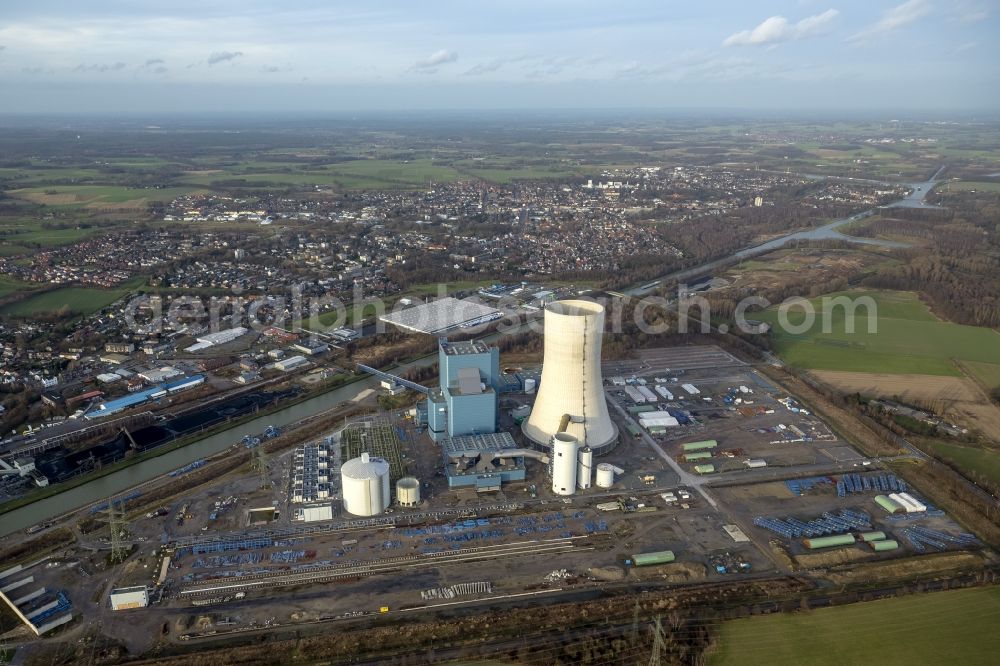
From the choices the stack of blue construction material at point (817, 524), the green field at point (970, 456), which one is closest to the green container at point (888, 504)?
the stack of blue construction material at point (817, 524)

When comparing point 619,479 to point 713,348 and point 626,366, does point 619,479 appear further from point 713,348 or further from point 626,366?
point 713,348

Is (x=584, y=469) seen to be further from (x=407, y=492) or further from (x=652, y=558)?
(x=407, y=492)

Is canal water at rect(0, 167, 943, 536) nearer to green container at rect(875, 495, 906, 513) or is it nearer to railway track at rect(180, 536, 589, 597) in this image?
railway track at rect(180, 536, 589, 597)

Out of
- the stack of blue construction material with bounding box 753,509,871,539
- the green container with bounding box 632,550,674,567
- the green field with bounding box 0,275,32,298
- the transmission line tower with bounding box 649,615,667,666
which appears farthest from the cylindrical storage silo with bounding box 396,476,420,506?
the green field with bounding box 0,275,32,298

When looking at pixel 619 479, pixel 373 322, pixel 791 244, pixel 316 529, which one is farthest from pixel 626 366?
pixel 791 244

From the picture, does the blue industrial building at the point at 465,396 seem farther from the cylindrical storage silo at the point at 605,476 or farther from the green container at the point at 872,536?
the green container at the point at 872,536

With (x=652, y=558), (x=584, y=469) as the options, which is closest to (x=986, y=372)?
(x=584, y=469)
